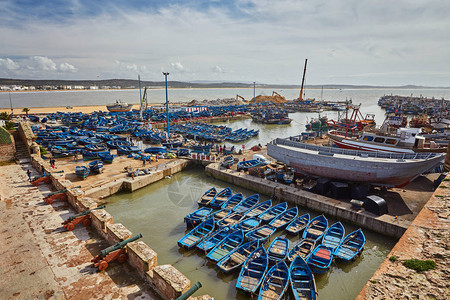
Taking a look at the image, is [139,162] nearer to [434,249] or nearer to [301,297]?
[301,297]

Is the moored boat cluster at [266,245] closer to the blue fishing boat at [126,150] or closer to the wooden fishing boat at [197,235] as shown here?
the wooden fishing boat at [197,235]

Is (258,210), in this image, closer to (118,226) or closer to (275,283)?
(275,283)

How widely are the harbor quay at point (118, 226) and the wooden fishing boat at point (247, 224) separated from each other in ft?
14.9

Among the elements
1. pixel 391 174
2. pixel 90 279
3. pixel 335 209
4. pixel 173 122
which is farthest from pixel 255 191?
pixel 173 122

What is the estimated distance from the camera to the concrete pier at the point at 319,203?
15.3 m

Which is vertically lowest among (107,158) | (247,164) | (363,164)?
(107,158)

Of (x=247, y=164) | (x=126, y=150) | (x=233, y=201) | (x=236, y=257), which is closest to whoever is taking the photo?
(x=236, y=257)

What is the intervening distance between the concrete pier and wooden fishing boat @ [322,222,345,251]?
198cm

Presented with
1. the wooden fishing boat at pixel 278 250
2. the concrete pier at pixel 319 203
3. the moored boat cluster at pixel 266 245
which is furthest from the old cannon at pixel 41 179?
the wooden fishing boat at pixel 278 250

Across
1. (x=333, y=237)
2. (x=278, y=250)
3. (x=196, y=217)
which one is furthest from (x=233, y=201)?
(x=333, y=237)

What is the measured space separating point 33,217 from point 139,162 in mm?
14872

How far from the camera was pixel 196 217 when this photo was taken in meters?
16.6

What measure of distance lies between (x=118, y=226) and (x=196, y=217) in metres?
6.62

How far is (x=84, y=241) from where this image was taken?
10930 mm
